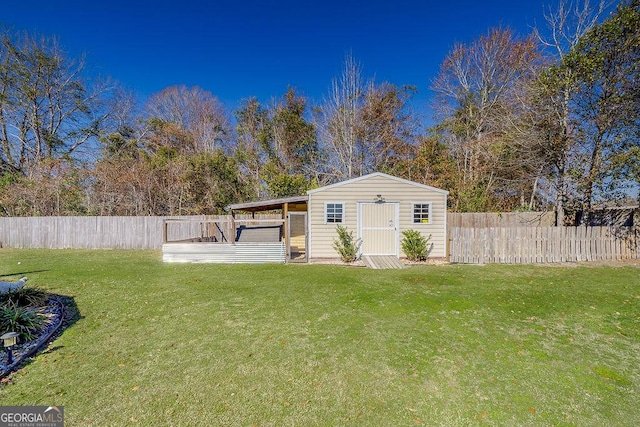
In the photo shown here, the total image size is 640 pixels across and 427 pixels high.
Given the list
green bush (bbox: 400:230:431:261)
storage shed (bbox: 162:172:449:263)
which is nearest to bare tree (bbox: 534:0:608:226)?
storage shed (bbox: 162:172:449:263)

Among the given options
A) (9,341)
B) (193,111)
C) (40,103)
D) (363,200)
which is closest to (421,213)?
(363,200)

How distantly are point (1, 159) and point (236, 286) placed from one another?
21.9 metres

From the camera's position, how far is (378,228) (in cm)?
1022

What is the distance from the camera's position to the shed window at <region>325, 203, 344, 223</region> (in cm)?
1014

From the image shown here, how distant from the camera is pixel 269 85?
836 inches

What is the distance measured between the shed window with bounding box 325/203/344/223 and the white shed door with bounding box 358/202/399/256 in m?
0.64

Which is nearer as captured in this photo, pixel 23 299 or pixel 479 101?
pixel 23 299

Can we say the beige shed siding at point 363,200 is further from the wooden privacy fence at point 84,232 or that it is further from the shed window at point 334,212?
the wooden privacy fence at point 84,232

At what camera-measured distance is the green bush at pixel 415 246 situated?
9547 mm

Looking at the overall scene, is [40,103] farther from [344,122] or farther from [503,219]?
[503,219]

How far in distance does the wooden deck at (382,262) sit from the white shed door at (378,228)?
0.38m

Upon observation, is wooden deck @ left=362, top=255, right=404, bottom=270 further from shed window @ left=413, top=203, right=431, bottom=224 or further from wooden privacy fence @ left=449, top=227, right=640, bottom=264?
wooden privacy fence @ left=449, top=227, right=640, bottom=264

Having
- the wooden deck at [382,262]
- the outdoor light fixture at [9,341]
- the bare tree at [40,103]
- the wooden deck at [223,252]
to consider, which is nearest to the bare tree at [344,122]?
the wooden deck at [382,262]

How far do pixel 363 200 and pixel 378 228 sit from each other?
1.15 meters
